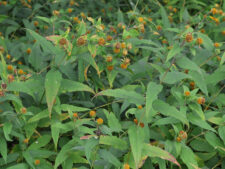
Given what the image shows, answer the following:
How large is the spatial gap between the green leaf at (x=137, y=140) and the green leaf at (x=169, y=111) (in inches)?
6.8

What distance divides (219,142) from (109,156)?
82 centimetres

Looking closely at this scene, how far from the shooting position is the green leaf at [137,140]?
182cm

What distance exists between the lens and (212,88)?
265cm

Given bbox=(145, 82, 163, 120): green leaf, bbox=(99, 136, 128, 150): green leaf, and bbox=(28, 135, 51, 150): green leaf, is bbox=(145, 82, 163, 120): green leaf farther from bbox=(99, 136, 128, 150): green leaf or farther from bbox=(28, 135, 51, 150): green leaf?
bbox=(28, 135, 51, 150): green leaf

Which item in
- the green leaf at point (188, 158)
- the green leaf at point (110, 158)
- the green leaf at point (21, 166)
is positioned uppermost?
the green leaf at point (110, 158)

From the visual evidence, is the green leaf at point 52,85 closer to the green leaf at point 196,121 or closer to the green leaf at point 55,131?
the green leaf at point 55,131

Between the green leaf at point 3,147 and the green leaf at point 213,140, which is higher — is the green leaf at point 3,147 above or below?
above

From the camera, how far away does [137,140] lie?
1.91m

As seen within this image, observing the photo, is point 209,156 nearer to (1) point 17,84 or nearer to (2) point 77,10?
(1) point 17,84

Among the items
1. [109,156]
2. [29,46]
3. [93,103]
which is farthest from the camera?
[29,46]

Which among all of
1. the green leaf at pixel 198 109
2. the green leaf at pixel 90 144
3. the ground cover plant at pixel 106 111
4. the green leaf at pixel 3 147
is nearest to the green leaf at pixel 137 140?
the ground cover plant at pixel 106 111

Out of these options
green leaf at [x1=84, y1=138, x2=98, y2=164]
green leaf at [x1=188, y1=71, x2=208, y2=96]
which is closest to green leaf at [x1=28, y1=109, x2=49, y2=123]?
green leaf at [x1=84, y1=138, x2=98, y2=164]

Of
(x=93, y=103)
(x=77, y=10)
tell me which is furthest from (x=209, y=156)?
(x=77, y=10)

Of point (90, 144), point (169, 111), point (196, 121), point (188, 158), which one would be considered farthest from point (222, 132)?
point (90, 144)
